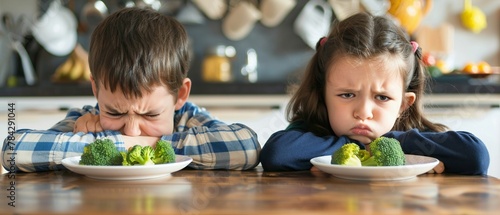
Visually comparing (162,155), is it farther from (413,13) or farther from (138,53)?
(413,13)

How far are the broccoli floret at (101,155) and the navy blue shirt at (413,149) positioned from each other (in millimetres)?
305

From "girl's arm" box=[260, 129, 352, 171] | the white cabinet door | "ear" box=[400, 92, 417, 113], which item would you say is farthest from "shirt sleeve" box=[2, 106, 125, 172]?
the white cabinet door

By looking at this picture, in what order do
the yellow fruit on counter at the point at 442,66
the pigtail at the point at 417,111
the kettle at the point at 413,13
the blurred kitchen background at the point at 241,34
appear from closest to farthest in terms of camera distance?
the pigtail at the point at 417,111 → the kettle at the point at 413,13 → the yellow fruit on counter at the point at 442,66 → the blurred kitchen background at the point at 241,34

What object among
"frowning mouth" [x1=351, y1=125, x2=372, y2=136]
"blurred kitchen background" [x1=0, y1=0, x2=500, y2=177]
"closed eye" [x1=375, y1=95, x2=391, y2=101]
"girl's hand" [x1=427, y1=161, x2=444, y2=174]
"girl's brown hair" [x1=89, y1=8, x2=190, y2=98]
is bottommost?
"girl's hand" [x1=427, y1=161, x2=444, y2=174]

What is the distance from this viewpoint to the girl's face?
1.25 metres

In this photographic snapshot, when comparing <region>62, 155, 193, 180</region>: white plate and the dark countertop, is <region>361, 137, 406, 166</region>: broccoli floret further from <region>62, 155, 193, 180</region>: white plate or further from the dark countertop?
the dark countertop

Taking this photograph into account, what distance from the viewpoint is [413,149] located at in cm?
119

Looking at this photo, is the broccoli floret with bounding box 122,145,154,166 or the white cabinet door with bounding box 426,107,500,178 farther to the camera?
the white cabinet door with bounding box 426,107,500,178

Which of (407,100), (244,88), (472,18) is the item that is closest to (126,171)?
(407,100)

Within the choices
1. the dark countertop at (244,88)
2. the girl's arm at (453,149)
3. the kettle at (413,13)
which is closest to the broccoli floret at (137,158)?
the girl's arm at (453,149)

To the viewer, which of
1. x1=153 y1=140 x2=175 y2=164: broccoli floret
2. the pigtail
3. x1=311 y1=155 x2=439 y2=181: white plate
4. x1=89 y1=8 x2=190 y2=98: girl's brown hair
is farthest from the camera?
the pigtail

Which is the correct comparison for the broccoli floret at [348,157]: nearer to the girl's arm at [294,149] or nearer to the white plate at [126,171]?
the girl's arm at [294,149]

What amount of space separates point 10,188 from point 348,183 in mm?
537

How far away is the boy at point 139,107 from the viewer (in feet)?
3.87
